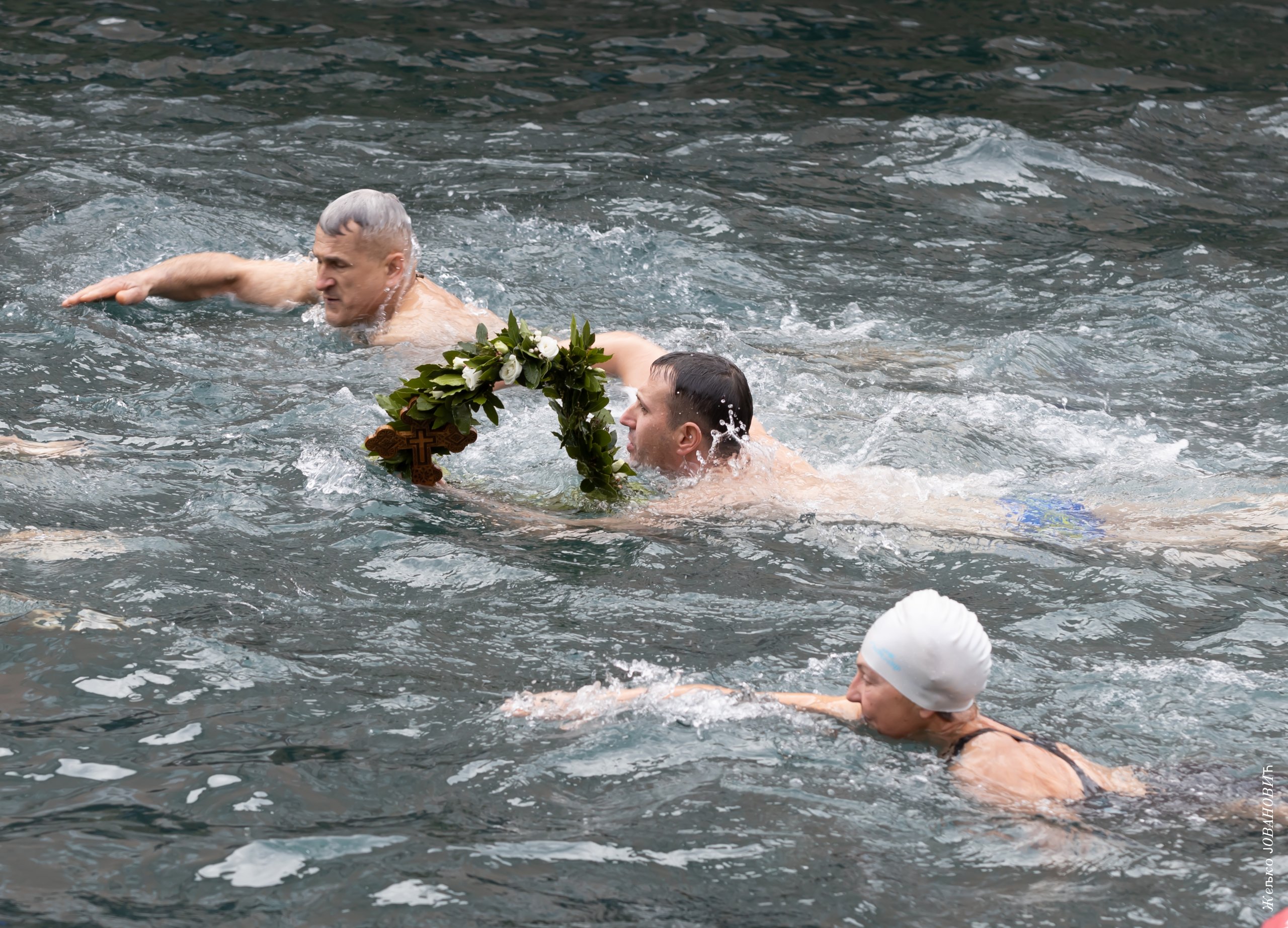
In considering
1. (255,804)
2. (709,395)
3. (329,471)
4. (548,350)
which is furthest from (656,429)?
(255,804)

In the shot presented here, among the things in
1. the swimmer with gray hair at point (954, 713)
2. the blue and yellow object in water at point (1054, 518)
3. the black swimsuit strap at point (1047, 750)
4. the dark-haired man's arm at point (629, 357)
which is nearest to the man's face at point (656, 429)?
the dark-haired man's arm at point (629, 357)

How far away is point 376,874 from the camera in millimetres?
3996

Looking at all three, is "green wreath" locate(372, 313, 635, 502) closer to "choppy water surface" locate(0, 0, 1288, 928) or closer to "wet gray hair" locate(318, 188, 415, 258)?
"choppy water surface" locate(0, 0, 1288, 928)

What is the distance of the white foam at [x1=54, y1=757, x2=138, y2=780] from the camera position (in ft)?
14.4

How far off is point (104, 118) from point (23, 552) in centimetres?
758

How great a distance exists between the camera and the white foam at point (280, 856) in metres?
3.95

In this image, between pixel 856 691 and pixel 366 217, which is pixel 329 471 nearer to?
pixel 366 217

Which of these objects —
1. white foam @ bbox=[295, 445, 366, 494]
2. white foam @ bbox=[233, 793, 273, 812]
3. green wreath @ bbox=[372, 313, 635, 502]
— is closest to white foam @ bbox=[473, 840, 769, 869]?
white foam @ bbox=[233, 793, 273, 812]

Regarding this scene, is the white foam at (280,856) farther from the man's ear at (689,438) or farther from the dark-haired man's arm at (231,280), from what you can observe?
the dark-haired man's arm at (231,280)

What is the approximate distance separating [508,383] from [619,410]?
6.66 ft

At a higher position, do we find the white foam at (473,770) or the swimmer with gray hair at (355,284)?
the swimmer with gray hair at (355,284)

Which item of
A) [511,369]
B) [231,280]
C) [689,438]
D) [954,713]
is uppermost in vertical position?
[511,369]

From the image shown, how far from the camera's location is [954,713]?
4.70m

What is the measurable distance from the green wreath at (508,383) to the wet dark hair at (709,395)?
51cm
